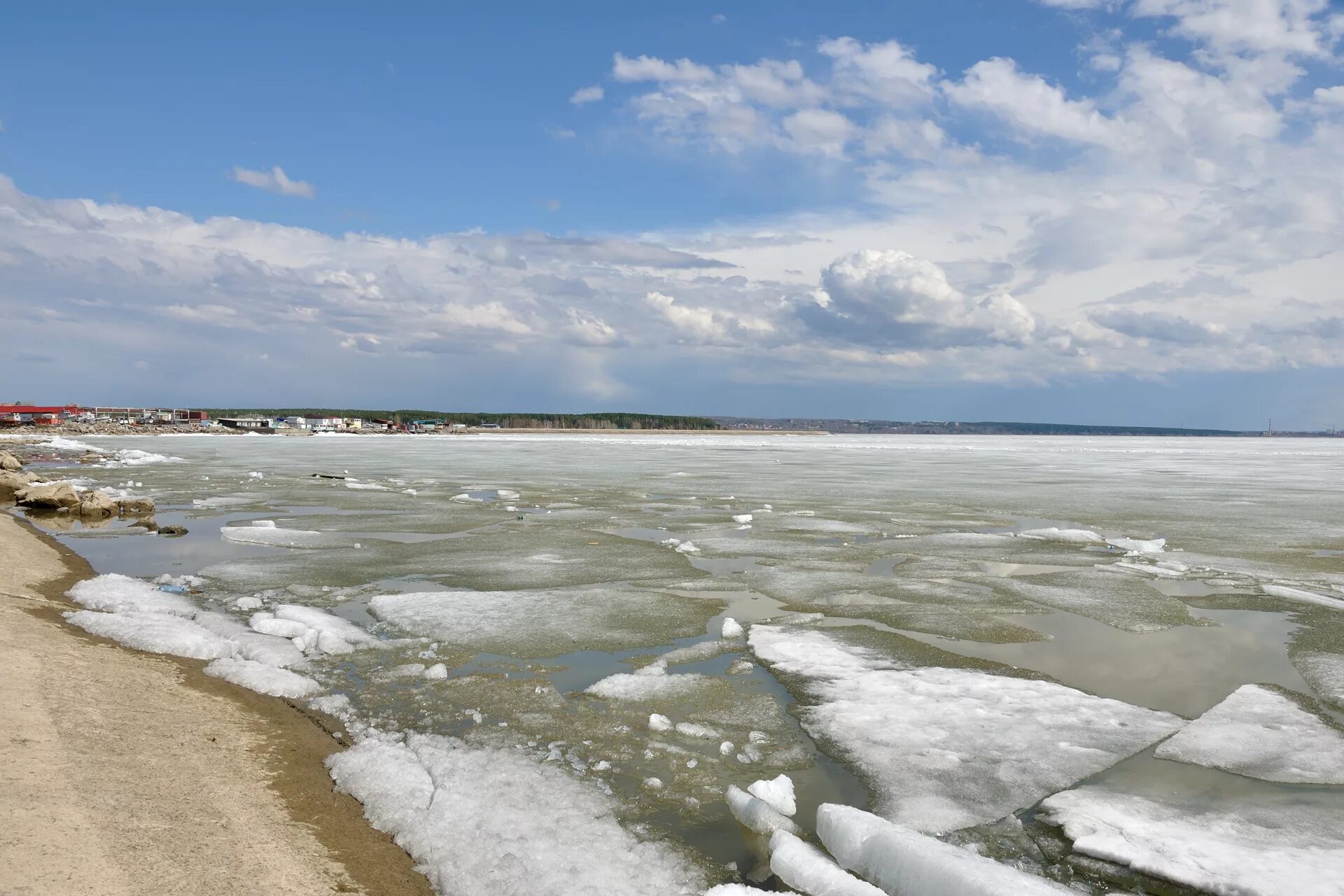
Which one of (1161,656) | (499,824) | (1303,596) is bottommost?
(499,824)

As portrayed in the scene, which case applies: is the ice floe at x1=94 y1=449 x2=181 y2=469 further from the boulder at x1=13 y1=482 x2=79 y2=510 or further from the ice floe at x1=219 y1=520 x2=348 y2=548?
the ice floe at x1=219 y1=520 x2=348 y2=548

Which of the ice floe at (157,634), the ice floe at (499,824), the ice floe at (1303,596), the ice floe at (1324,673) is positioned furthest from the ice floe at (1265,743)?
the ice floe at (157,634)

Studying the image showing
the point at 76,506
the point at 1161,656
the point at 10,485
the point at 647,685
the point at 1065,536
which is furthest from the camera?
the point at 10,485

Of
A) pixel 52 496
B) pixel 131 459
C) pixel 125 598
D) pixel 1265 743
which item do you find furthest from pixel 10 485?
pixel 1265 743

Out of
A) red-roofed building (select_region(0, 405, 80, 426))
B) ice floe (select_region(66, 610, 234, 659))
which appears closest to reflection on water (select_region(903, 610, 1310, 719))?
ice floe (select_region(66, 610, 234, 659))

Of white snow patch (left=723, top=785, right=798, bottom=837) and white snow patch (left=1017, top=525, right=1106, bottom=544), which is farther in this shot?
white snow patch (left=1017, top=525, right=1106, bottom=544)

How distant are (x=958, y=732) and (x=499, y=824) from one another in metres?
2.73

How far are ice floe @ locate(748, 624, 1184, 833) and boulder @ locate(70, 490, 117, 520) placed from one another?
1293cm

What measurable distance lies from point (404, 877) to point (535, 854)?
20.6 inches

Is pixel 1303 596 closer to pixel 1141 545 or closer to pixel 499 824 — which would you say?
pixel 1141 545

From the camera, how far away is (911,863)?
323 cm

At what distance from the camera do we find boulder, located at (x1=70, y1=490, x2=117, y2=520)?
13.7 meters

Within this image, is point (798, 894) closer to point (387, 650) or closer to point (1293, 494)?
point (387, 650)

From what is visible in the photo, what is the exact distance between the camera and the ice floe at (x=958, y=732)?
13.3 ft
